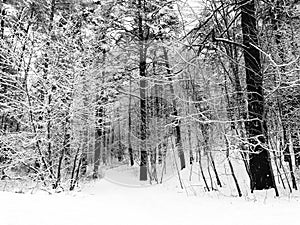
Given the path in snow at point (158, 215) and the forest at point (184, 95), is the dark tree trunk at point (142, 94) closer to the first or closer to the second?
the forest at point (184, 95)

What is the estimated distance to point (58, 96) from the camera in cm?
840

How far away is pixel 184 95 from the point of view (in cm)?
939

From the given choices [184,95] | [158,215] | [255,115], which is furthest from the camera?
[184,95]

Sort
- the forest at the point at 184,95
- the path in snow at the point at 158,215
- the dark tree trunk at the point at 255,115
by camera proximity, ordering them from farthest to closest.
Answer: the forest at the point at 184,95
the dark tree trunk at the point at 255,115
the path in snow at the point at 158,215

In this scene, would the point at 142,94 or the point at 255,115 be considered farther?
the point at 142,94

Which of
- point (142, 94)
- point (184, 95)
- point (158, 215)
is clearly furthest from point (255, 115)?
point (142, 94)

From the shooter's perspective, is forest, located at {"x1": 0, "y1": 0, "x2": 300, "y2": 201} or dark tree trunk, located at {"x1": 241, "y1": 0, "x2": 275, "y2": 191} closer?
dark tree trunk, located at {"x1": 241, "y1": 0, "x2": 275, "y2": 191}

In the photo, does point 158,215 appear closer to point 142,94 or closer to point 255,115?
point 255,115

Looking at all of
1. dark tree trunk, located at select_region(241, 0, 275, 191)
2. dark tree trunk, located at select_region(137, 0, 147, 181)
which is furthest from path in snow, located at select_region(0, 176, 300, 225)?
dark tree trunk, located at select_region(137, 0, 147, 181)

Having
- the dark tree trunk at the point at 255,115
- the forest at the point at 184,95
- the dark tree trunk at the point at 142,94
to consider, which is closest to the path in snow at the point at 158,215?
the dark tree trunk at the point at 255,115

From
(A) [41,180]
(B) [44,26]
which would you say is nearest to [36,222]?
(A) [41,180]

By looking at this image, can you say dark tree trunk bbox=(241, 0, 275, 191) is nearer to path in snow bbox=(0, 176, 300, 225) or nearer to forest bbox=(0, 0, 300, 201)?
forest bbox=(0, 0, 300, 201)

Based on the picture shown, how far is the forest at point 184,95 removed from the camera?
20.8ft

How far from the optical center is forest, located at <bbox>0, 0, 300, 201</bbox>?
6344 mm
